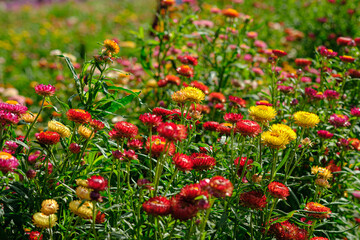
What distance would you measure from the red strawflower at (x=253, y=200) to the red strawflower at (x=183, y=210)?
43cm

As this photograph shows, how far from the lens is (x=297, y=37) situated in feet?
17.1

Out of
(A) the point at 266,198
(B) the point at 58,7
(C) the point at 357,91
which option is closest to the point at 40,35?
(B) the point at 58,7

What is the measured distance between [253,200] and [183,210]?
1.60ft

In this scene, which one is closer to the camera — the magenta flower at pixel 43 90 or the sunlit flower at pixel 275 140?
the sunlit flower at pixel 275 140

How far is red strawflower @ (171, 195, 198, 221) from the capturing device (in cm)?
139

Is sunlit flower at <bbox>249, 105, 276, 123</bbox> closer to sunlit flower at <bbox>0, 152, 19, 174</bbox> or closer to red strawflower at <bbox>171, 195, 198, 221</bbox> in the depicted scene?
red strawflower at <bbox>171, 195, 198, 221</bbox>

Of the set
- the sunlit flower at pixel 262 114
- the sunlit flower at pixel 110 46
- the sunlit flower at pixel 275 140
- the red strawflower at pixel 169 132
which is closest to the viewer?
the red strawflower at pixel 169 132

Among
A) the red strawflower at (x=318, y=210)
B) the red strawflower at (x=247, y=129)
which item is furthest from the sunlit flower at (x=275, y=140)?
the red strawflower at (x=318, y=210)

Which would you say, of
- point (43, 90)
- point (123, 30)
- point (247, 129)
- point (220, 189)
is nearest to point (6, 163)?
point (43, 90)

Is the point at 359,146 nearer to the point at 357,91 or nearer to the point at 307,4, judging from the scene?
the point at 357,91

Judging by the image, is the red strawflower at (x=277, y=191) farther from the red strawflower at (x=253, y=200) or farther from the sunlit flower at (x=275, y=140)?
the sunlit flower at (x=275, y=140)

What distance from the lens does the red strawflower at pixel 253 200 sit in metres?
1.75

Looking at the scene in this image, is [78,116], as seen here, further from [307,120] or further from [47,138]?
[307,120]

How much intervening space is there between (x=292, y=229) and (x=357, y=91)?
1953 mm
